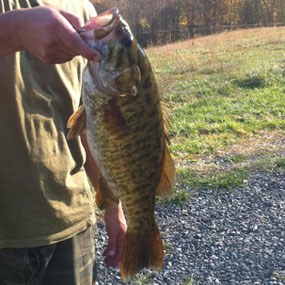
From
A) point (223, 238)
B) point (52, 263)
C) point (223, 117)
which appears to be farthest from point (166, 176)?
point (223, 117)

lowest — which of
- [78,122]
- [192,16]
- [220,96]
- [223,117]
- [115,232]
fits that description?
[192,16]

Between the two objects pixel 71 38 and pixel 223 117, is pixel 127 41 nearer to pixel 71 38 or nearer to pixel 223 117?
pixel 71 38

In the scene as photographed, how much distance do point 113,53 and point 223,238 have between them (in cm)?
392

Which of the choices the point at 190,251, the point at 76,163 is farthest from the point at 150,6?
the point at 76,163

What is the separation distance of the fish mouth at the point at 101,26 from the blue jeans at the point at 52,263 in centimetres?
108

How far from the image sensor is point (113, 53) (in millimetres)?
1919

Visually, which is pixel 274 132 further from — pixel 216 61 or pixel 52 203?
pixel 216 61

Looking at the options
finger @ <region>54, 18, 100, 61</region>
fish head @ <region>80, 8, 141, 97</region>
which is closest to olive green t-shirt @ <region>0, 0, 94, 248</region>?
fish head @ <region>80, 8, 141, 97</region>

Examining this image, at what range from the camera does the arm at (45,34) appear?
1.75 m

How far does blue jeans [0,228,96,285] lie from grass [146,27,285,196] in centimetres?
362

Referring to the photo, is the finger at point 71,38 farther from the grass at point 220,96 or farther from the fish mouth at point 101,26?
the grass at point 220,96

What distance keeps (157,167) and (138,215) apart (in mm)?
264

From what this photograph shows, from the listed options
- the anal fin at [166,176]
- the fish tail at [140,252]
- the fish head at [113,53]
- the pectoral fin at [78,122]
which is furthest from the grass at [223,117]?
the fish head at [113,53]

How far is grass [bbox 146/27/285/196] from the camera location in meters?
7.39
